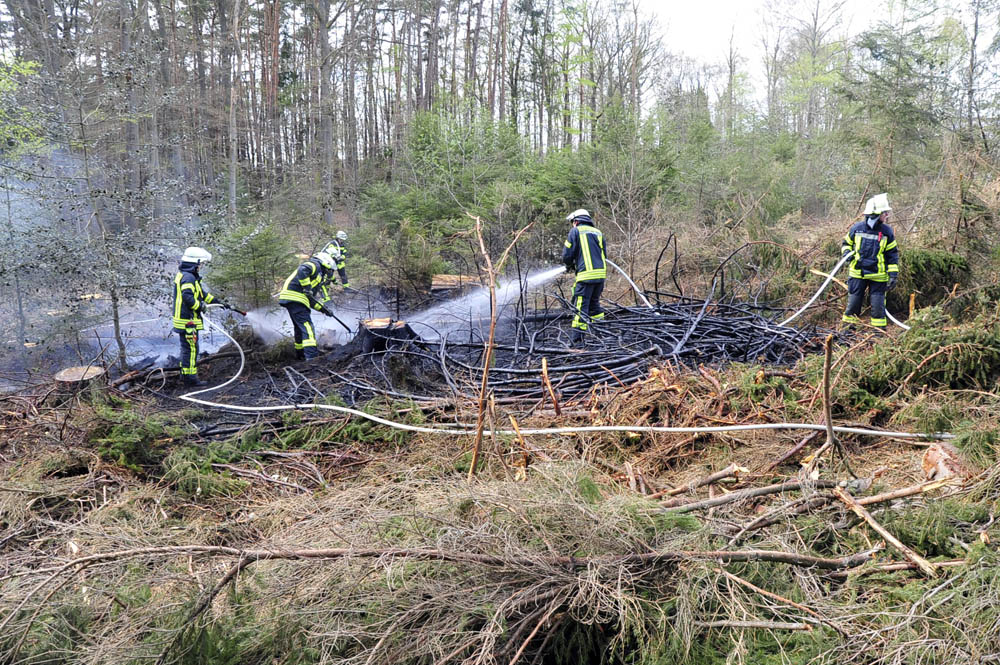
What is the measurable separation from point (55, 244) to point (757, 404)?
8.95 metres

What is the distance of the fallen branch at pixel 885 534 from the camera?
2.29 m

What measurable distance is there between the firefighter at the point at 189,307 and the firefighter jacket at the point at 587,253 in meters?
4.94

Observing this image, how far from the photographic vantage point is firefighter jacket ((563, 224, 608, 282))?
27.0 ft

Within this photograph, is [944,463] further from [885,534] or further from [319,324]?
[319,324]

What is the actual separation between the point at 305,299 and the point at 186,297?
4.95 feet

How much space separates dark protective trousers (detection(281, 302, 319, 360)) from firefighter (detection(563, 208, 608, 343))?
12.2 feet

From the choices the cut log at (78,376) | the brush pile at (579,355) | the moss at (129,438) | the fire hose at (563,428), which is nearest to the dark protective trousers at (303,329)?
the brush pile at (579,355)

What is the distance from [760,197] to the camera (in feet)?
42.6

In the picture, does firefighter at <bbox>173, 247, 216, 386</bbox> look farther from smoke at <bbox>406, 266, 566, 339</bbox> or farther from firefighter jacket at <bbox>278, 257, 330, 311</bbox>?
smoke at <bbox>406, 266, 566, 339</bbox>

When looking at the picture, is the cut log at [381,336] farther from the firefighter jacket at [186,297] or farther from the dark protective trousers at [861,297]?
the dark protective trousers at [861,297]

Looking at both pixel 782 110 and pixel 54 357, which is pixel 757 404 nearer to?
pixel 54 357

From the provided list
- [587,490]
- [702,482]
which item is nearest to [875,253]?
[702,482]

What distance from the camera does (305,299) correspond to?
28.3 feet

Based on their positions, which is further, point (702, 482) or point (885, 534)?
point (702, 482)
